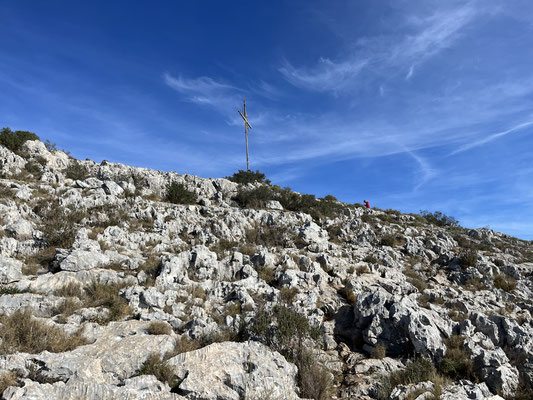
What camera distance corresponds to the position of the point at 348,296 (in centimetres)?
1151

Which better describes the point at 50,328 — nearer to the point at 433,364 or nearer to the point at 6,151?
the point at 433,364

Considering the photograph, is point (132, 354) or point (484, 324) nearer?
point (132, 354)

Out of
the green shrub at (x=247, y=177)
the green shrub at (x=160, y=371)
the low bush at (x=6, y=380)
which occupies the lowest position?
the green shrub at (x=160, y=371)

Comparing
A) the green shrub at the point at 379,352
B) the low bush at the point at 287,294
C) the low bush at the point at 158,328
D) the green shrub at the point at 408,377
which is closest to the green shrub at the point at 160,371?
the low bush at the point at 158,328

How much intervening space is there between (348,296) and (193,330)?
6.37 metres

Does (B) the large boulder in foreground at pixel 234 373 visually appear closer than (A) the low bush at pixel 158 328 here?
Yes

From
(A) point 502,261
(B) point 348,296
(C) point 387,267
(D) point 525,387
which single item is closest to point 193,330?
(B) point 348,296

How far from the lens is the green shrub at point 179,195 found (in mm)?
21266

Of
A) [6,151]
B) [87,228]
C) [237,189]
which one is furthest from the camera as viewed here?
[237,189]

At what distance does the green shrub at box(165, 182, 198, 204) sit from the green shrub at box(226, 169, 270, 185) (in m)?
9.16

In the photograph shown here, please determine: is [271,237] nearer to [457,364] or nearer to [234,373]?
[457,364]

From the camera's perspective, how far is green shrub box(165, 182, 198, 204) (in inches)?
837

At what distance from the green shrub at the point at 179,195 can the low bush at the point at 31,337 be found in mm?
14301

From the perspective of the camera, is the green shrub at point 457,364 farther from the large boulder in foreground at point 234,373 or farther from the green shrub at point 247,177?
the green shrub at point 247,177
